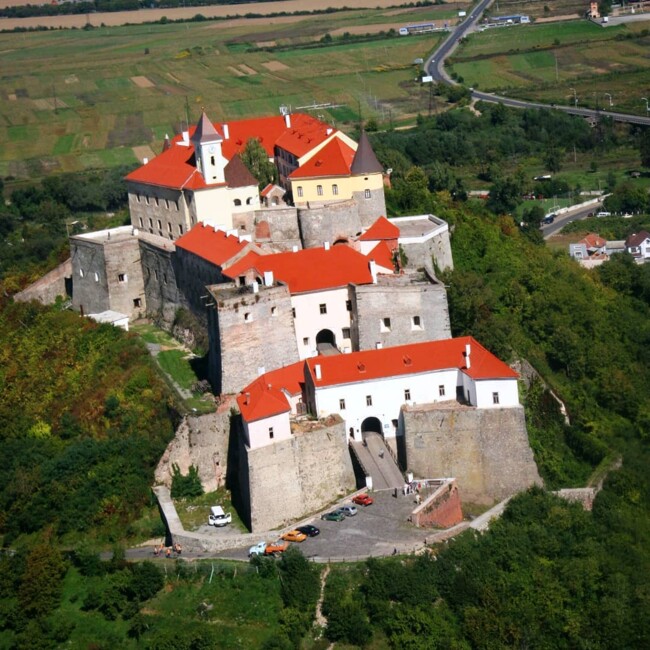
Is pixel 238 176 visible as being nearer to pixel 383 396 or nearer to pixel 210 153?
pixel 210 153

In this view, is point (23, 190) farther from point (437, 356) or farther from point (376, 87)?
point (437, 356)

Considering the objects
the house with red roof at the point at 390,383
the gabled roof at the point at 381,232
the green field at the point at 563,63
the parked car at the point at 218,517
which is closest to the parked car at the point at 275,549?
the parked car at the point at 218,517

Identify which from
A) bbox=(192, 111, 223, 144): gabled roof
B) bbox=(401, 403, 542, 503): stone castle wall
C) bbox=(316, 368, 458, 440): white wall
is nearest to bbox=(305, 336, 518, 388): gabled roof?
bbox=(316, 368, 458, 440): white wall

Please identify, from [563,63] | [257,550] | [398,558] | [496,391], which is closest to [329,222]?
[496,391]

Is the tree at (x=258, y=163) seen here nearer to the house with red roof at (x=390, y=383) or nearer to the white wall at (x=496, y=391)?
the house with red roof at (x=390, y=383)

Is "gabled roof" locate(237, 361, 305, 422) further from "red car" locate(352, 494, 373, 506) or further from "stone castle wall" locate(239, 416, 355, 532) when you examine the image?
"red car" locate(352, 494, 373, 506)

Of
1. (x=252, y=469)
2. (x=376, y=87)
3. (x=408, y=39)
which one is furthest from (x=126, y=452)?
(x=408, y=39)
